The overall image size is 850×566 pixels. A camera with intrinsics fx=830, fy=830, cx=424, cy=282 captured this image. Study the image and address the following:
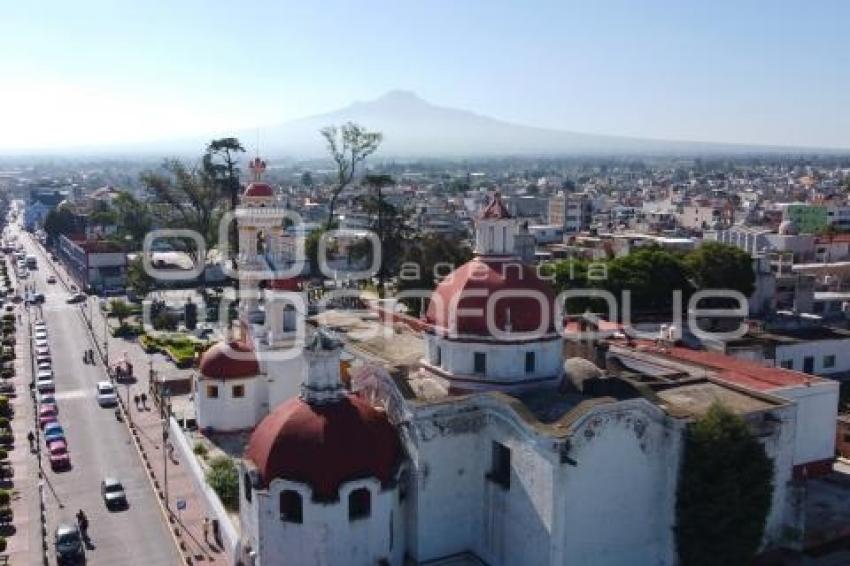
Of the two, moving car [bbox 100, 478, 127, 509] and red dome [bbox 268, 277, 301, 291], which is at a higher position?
red dome [bbox 268, 277, 301, 291]

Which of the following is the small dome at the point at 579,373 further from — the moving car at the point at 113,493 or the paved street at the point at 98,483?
the moving car at the point at 113,493

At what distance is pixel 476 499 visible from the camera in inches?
875

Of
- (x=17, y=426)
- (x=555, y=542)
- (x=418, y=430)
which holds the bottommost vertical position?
(x=17, y=426)

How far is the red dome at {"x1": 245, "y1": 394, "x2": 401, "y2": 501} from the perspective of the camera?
20.2 meters

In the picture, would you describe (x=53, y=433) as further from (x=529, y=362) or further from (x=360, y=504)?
(x=529, y=362)

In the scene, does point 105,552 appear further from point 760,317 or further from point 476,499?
point 760,317

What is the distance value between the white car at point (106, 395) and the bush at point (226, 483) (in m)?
13.1

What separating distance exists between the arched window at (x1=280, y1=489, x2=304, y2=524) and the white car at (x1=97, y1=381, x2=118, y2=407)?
2017 cm

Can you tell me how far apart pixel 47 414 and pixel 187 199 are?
29.7 metres

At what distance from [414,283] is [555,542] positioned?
32465mm

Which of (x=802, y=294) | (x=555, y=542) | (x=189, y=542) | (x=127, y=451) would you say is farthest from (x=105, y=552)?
(x=802, y=294)

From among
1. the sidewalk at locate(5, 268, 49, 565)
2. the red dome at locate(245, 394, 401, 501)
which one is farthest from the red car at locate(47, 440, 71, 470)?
the red dome at locate(245, 394, 401, 501)

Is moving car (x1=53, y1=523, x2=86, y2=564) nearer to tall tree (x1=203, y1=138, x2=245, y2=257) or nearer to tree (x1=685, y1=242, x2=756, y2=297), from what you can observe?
tall tree (x1=203, y1=138, x2=245, y2=257)

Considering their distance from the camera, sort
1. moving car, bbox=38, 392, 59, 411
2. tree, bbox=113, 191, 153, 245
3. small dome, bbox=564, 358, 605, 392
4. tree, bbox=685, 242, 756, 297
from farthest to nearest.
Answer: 1. tree, bbox=113, 191, 153, 245
2. tree, bbox=685, 242, 756, 297
3. moving car, bbox=38, 392, 59, 411
4. small dome, bbox=564, 358, 605, 392
